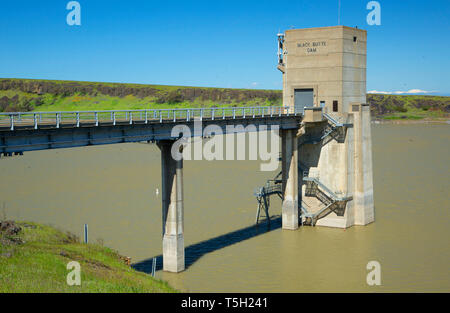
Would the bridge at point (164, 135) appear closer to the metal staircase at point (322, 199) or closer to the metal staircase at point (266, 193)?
the metal staircase at point (266, 193)

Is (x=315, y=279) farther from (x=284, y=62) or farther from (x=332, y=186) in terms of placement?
(x=284, y=62)

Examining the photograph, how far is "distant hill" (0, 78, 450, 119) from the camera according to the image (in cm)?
13712

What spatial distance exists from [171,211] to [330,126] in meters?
15.9

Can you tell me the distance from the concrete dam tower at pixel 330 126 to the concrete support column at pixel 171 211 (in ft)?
44.1

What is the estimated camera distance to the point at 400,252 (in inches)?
1339

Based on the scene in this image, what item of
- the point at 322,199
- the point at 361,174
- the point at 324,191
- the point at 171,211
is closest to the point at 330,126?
the point at 361,174

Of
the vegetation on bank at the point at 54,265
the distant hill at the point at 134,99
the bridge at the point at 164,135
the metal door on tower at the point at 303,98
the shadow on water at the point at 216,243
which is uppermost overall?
the distant hill at the point at 134,99

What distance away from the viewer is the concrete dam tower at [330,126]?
40.8 metres

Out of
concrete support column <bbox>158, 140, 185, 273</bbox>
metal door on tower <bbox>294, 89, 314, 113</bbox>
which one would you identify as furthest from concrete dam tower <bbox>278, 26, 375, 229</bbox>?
concrete support column <bbox>158, 140, 185, 273</bbox>

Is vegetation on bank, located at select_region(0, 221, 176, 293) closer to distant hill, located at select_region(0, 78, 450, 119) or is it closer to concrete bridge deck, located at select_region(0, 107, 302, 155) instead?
concrete bridge deck, located at select_region(0, 107, 302, 155)

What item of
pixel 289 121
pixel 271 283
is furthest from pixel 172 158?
pixel 289 121

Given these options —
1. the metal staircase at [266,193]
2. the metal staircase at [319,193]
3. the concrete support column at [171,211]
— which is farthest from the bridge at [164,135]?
the metal staircase at [319,193]

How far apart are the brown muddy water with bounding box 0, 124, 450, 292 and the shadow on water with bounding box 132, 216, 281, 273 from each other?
0.08 meters

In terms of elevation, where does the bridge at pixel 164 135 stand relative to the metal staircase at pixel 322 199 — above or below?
above
